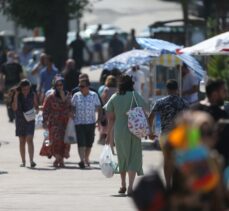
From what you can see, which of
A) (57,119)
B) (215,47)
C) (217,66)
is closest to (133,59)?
(217,66)

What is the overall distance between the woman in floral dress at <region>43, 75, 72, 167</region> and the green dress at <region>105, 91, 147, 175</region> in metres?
3.71

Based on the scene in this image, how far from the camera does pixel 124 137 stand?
15328 millimetres

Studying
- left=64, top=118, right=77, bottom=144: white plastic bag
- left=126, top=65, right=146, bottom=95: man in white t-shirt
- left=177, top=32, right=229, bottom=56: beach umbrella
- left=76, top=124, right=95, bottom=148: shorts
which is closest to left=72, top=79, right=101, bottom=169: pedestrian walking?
left=76, top=124, right=95, bottom=148: shorts

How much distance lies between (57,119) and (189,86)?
3.65 m

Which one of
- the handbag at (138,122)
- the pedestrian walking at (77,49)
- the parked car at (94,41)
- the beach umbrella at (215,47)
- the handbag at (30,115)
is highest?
the beach umbrella at (215,47)

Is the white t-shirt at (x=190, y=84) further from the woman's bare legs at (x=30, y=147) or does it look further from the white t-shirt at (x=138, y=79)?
the woman's bare legs at (x=30, y=147)

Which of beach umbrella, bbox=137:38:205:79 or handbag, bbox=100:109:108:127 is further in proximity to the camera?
beach umbrella, bbox=137:38:205:79

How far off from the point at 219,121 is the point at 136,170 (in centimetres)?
498

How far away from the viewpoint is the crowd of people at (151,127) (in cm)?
702

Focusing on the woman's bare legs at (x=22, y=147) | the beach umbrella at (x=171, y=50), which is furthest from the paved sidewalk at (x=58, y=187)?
the beach umbrella at (x=171, y=50)

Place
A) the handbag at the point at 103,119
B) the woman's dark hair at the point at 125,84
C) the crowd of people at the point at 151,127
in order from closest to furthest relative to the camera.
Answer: the crowd of people at the point at 151,127
the woman's dark hair at the point at 125,84
the handbag at the point at 103,119

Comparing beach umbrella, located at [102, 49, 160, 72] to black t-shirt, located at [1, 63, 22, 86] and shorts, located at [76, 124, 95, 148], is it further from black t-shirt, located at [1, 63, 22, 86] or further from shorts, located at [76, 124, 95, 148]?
black t-shirt, located at [1, 63, 22, 86]

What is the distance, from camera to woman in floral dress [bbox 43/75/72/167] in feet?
62.7

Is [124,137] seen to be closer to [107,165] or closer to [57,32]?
[107,165]
